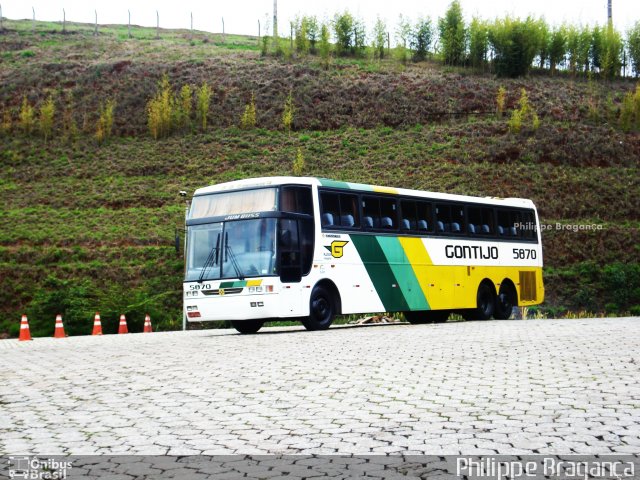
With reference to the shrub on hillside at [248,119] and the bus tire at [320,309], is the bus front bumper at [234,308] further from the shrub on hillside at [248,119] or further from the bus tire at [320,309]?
the shrub on hillside at [248,119]

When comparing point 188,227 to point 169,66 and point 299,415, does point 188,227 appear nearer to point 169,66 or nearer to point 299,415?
point 299,415

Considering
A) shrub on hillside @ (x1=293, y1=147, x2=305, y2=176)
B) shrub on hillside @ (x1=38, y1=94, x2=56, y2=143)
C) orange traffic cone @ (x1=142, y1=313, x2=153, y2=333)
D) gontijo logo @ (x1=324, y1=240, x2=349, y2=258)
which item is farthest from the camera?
shrub on hillside @ (x1=38, y1=94, x2=56, y2=143)

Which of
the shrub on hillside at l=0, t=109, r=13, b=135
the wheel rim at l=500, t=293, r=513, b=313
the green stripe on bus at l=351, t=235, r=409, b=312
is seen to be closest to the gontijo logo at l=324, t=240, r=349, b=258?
the green stripe on bus at l=351, t=235, r=409, b=312

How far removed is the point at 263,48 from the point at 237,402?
269 ft

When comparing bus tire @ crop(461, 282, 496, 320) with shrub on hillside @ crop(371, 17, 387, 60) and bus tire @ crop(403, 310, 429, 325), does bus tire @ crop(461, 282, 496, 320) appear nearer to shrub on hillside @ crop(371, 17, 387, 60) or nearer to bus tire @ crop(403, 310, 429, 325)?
bus tire @ crop(403, 310, 429, 325)

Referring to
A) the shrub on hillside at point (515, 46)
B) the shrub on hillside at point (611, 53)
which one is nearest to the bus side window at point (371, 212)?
the shrub on hillside at point (515, 46)

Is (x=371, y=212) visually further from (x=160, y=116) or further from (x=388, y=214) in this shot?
(x=160, y=116)

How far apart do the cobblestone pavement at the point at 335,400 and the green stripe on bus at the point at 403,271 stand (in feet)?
28.4

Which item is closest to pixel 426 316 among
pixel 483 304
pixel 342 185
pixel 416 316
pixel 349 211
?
pixel 416 316

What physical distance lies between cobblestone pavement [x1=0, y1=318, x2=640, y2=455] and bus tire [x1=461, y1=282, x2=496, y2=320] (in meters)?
11.9

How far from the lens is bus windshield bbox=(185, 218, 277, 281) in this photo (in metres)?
20.8

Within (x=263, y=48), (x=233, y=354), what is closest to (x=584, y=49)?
(x=263, y=48)

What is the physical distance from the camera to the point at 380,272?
77.4 feet

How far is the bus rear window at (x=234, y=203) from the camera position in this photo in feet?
69.2
